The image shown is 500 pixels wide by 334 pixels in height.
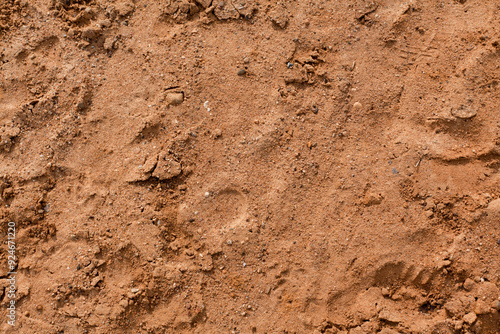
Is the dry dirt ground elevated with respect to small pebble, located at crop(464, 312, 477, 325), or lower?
elevated

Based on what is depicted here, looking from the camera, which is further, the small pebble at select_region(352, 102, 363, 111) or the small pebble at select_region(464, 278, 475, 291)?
the small pebble at select_region(352, 102, 363, 111)

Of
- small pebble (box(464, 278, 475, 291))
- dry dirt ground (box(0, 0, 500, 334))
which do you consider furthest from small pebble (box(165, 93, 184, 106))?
small pebble (box(464, 278, 475, 291))

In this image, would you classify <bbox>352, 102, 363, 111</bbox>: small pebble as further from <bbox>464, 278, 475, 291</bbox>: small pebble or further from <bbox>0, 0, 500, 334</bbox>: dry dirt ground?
<bbox>464, 278, 475, 291</bbox>: small pebble

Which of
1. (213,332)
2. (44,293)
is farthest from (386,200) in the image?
(44,293)

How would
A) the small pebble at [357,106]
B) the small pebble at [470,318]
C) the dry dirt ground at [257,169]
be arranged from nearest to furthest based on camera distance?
the small pebble at [470,318]
the dry dirt ground at [257,169]
the small pebble at [357,106]

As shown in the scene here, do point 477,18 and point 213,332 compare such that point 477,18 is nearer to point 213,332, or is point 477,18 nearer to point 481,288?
point 481,288

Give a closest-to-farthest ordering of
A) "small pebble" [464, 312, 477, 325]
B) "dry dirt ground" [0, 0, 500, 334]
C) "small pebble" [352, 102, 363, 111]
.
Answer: "small pebble" [464, 312, 477, 325], "dry dirt ground" [0, 0, 500, 334], "small pebble" [352, 102, 363, 111]

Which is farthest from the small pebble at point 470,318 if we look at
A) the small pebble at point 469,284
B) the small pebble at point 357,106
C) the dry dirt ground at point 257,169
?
the small pebble at point 357,106

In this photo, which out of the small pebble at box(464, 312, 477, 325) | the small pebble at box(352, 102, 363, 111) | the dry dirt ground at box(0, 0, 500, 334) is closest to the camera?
the small pebble at box(464, 312, 477, 325)

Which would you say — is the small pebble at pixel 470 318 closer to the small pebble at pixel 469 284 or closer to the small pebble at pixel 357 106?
the small pebble at pixel 469 284
